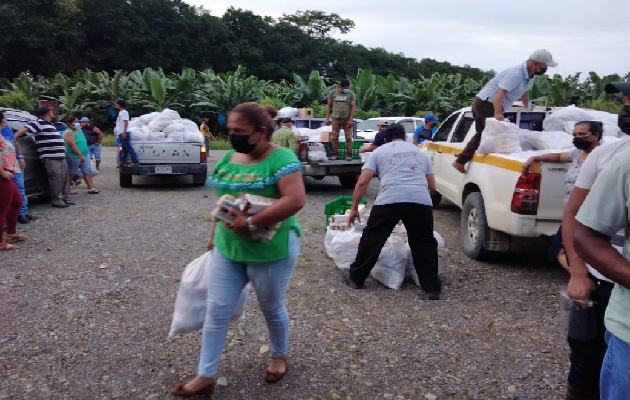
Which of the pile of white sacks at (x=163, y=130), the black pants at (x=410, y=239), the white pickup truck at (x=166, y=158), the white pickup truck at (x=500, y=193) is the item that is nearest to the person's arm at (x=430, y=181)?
the black pants at (x=410, y=239)

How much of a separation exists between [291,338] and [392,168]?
1929 mm

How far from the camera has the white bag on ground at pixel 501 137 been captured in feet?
19.9

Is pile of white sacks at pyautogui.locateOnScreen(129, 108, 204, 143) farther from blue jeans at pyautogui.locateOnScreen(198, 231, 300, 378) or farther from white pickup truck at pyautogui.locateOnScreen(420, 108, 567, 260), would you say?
blue jeans at pyautogui.locateOnScreen(198, 231, 300, 378)

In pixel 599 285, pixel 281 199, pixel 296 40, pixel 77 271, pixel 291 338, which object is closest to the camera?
pixel 599 285

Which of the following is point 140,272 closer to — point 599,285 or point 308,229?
point 308,229

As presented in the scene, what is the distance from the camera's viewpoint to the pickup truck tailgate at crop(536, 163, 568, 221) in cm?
529

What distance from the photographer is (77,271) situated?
19.1 feet

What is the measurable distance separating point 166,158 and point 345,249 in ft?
22.7

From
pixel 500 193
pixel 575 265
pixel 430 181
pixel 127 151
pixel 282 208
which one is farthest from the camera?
pixel 127 151

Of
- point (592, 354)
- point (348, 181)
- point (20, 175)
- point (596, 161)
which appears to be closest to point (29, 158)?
point (20, 175)

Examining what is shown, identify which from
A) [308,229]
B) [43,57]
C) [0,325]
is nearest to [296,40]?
[43,57]

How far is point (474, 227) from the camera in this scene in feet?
21.2

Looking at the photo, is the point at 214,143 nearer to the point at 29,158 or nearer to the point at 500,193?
the point at 29,158

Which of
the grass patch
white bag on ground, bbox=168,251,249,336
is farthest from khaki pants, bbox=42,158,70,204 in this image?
the grass patch
